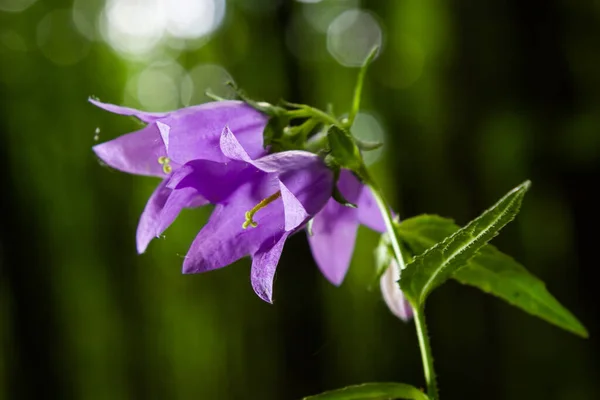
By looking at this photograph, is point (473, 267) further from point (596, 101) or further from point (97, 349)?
point (97, 349)

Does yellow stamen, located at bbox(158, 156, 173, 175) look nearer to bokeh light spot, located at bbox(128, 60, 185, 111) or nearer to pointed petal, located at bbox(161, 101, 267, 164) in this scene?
pointed petal, located at bbox(161, 101, 267, 164)

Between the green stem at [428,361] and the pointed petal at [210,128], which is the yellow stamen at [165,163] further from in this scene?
the green stem at [428,361]

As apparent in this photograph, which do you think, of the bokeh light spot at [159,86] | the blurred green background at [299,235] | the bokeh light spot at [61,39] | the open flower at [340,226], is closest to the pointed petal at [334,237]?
the open flower at [340,226]

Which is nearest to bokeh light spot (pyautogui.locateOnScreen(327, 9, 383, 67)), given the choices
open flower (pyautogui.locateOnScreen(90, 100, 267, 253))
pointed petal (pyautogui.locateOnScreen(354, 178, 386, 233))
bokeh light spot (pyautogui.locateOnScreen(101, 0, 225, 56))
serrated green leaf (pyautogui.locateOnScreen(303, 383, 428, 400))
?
bokeh light spot (pyautogui.locateOnScreen(101, 0, 225, 56))

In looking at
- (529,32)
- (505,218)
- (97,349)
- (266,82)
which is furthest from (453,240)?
(97,349)

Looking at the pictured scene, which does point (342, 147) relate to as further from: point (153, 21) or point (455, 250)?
point (153, 21)
